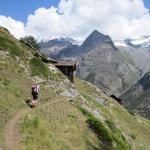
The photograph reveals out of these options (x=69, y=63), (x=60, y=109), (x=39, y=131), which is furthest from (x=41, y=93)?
(x=69, y=63)

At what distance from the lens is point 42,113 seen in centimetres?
5150

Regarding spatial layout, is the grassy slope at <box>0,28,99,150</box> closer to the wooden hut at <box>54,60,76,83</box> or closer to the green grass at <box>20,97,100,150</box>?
the green grass at <box>20,97,100,150</box>

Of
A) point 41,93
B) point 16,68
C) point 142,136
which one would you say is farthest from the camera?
point 142,136

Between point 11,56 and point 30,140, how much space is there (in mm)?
29867

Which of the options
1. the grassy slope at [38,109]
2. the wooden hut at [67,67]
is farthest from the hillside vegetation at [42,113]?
the wooden hut at [67,67]

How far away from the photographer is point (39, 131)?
45.7 meters

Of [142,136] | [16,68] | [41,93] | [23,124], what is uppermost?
[16,68]

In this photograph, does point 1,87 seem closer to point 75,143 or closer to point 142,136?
point 75,143

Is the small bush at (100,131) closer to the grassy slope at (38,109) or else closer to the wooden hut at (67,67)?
the grassy slope at (38,109)

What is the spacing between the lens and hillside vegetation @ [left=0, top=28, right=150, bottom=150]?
43.8m

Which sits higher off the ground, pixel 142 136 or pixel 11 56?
pixel 11 56

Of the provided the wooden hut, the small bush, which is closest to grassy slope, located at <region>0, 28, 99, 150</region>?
the small bush

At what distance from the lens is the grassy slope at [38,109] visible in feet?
147

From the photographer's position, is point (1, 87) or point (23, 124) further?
point (1, 87)
